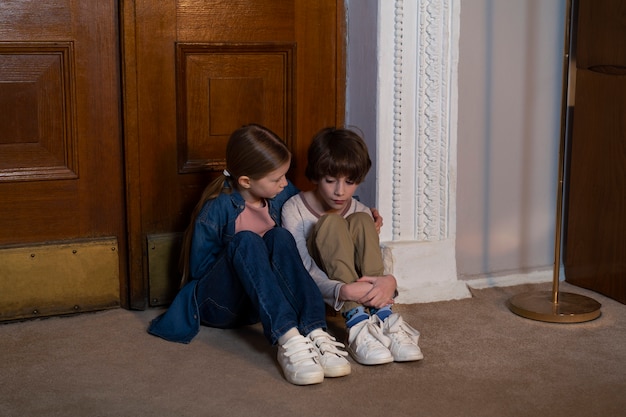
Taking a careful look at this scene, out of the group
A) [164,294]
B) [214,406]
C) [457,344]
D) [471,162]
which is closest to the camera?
[214,406]

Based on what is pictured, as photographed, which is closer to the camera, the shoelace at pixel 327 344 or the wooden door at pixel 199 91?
the shoelace at pixel 327 344

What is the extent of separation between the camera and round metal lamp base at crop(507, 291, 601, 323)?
8.69ft

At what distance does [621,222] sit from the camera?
2824 mm

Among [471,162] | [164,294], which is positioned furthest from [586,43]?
[164,294]

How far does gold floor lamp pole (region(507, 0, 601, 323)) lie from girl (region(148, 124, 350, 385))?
0.69m

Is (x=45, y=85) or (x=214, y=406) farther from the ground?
(x=45, y=85)

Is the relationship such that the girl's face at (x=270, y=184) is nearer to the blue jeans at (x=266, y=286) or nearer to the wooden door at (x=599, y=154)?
the blue jeans at (x=266, y=286)

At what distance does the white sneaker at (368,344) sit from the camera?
7.50 ft

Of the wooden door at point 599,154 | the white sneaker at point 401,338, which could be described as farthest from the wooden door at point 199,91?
the wooden door at point 599,154

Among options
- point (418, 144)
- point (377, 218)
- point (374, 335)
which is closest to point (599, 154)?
point (418, 144)

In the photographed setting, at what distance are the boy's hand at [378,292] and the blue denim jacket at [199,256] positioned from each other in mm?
387

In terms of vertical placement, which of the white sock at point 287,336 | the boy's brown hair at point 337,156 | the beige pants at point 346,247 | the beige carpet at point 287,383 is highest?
the boy's brown hair at point 337,156

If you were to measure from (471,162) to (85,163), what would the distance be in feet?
3.86

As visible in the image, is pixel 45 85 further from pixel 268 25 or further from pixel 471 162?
pixel 471 162
